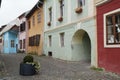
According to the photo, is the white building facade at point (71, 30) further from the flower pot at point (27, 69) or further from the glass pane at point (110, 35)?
the flower pot at point (27, 69)

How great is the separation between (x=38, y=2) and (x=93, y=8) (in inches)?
531

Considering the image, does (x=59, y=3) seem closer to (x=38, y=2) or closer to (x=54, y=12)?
(x=54, y=12)

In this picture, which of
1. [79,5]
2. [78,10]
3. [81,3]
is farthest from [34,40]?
[78,10]

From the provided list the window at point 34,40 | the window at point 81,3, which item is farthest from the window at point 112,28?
the window at point 34,40

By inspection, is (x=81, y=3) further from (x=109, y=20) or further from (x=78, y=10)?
(x=109, y=20)

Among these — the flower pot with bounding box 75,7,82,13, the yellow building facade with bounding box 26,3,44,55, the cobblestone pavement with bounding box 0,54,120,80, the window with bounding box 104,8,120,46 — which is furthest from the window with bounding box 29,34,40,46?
the window with bounding box 104,8,120,46

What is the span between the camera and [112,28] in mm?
12836

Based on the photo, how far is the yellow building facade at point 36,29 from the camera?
2746cm

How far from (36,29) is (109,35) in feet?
56.9

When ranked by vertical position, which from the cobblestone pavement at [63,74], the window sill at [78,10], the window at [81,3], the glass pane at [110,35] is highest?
the window at [81,3]

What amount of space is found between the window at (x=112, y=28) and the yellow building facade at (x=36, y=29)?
14305 mm

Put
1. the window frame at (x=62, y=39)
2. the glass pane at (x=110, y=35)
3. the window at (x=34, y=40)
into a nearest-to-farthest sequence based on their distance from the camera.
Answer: the glass pane at (x=110, y=35) < the window frame at (x=62, y=39) < the window at (x=34, y=40)

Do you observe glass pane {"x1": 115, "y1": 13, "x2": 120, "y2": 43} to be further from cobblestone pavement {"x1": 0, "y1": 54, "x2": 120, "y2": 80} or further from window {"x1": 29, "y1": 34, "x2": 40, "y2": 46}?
window {"x1": 29, "y1": 34, "x2": 40, "y2": 46}

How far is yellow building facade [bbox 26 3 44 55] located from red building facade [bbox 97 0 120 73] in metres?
13.6
